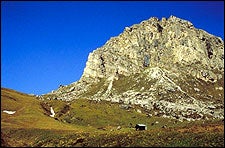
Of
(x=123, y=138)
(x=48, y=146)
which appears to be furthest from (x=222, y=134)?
(x=48, y=146)

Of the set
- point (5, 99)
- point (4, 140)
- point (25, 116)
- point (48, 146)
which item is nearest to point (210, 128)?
point (48, 146)

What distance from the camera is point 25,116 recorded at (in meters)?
144

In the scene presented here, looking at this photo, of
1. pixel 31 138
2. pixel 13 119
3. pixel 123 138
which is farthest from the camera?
pixel 13 119

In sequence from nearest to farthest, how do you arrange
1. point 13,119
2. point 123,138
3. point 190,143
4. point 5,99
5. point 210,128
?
point 190,143 < point 123,138 < point 210,128 < point 13,119 < point 5,99

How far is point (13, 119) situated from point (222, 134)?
292 feet

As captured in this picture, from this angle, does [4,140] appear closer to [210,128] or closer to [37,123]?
[210,128]

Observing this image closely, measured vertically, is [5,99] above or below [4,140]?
above

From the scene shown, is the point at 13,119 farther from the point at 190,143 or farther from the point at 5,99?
the point at 190,143

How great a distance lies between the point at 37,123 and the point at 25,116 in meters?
11.5

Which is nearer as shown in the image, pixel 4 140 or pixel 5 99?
pixel 4 140

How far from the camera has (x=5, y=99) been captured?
15888 cm

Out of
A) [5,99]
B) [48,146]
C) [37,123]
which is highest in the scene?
[5,99]

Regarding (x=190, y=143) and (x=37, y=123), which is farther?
(x=37, y=123)

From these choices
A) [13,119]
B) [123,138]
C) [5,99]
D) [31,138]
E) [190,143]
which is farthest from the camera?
[5,99]
